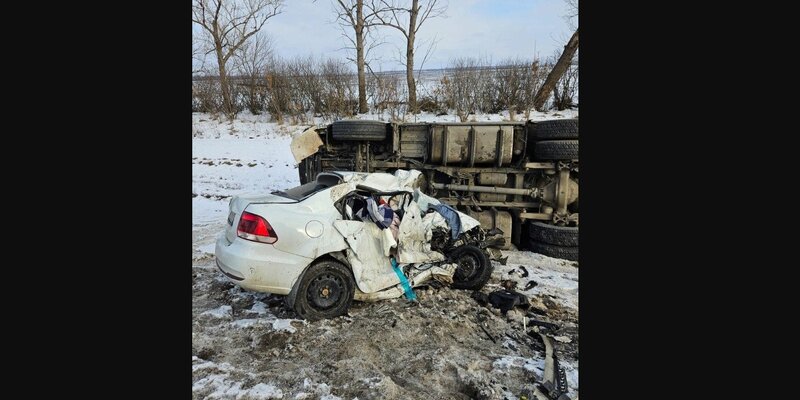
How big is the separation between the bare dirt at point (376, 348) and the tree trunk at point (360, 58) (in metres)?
14.5

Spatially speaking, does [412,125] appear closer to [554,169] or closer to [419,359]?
[554,169]

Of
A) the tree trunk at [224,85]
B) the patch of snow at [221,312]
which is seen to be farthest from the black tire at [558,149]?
the tree trunk at [224,85]

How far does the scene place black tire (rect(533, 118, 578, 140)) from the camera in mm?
6656

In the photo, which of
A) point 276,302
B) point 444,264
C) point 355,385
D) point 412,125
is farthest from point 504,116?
point 355,385

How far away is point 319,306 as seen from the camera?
4.11 m

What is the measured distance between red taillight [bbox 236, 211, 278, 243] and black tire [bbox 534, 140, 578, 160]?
4.88m

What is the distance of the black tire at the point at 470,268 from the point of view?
5.05m

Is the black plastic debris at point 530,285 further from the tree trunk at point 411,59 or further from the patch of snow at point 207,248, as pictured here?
the tree trunk at point 411,59

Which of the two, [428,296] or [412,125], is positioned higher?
[412,125]

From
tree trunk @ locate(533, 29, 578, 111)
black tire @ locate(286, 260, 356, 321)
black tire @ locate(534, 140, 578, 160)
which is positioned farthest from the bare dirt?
tree trunk @ locate(533, 29, 578, 111)

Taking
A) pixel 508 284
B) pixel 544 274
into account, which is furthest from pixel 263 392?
pixel 544 274

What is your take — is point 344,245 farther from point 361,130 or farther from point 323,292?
point 361,130

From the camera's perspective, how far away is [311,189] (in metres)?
4.55

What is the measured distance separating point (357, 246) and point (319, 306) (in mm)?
716
